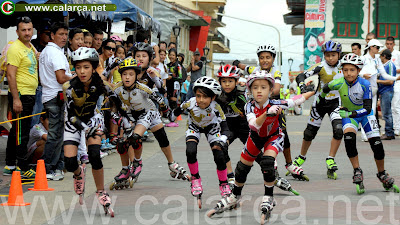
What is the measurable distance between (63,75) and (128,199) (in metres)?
2.44

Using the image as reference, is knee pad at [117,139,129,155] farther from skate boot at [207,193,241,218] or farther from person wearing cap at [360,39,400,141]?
person wearing cap at [360,39,400,141]

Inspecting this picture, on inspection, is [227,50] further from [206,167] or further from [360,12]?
[206,167]

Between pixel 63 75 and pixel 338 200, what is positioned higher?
pixel 63 75

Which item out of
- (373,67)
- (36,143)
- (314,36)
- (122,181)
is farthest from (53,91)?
(314,36)

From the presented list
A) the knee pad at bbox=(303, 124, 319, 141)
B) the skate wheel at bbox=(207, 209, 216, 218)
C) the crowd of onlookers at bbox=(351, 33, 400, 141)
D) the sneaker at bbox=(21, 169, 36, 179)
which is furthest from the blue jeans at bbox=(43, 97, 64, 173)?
the crowd of onlookers at bbox=(351, 33, 400, 141)

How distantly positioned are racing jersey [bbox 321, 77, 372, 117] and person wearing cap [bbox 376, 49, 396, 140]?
766 centimetres

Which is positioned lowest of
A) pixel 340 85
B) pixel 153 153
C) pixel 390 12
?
pixel 153 153

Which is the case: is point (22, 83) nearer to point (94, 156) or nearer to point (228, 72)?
point (94, 156)

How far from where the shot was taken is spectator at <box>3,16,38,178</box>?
34.9ft

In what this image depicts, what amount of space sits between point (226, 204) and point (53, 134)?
3.70 metres

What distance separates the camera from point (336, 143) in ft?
37.8

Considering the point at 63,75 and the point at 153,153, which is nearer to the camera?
the point at 63,75

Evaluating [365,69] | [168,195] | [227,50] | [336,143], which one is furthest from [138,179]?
[227,50]

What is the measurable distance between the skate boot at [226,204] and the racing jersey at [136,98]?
2.18 m
